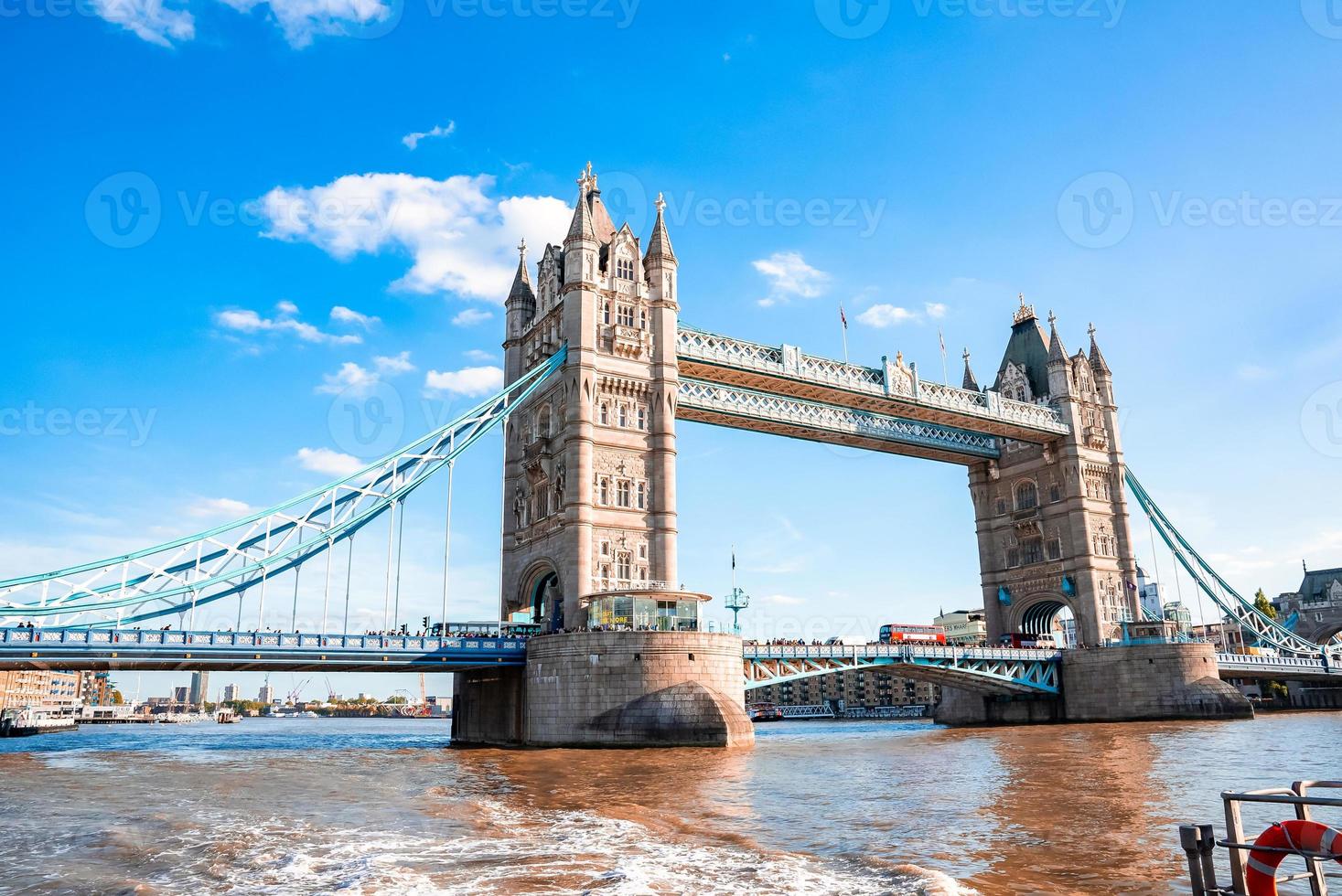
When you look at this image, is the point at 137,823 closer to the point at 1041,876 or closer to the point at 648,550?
the point at 1041,876

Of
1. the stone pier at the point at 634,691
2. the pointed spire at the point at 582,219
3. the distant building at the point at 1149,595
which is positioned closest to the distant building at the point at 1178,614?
the distant building at the point at 1149,595

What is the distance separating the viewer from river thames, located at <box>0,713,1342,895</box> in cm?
1346

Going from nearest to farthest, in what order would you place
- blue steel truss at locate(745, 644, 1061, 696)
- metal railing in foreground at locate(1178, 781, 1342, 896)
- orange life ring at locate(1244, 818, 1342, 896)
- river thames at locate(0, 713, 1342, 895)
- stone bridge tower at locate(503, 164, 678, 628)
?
1. orange life ring at locate(1244, 818, 1342, 896)
2. metal railing in foreground at locate(1178, 781, 1342, 896)
3. river thames at locate(0, 713, 1342, 895)
4. stone bridge tower at locate(503, 164, 678, 628)
5. blue steel truss at locate(745, 644, 1061, 696)

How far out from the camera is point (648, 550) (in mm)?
51844

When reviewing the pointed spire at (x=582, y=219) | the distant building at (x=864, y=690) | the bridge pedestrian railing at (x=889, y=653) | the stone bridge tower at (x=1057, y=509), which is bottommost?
the distant building at (x=864, y=690)

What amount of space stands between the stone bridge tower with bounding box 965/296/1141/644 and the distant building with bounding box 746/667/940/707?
72228 millimetres

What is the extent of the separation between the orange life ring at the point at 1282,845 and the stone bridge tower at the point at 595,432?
3961cm

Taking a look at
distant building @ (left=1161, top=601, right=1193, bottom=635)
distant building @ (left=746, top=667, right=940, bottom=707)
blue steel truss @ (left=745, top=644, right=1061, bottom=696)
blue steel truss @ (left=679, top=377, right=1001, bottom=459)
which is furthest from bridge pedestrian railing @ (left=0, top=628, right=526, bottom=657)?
distant building @ (left=746, top=667, right=940, bottom=707)

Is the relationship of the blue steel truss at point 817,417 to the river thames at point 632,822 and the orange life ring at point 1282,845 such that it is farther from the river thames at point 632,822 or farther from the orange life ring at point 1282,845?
the orange life ring at point 1282,845

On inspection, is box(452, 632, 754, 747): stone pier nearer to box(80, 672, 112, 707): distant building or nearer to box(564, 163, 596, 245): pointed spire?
box(564, 163, 596, 245): pointed spire

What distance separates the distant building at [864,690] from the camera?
15962 cm

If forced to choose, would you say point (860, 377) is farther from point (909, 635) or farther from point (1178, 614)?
point (1178, 614)

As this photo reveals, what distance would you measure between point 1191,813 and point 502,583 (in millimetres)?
42629

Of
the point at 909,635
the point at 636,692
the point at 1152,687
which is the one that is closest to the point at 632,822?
the point at 636,692
